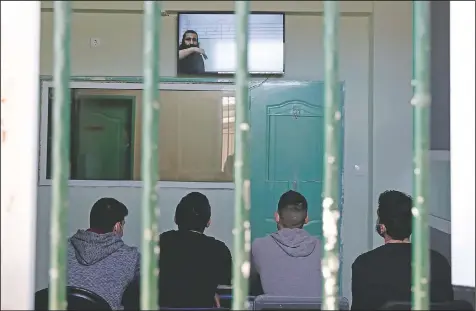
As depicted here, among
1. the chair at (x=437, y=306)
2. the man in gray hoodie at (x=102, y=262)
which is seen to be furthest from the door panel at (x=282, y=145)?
the chair at (x=437, y=306)

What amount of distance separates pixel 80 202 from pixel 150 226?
133 inches

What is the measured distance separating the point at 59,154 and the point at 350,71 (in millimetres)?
3416

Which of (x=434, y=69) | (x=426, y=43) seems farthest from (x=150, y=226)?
(x=434, y=69)

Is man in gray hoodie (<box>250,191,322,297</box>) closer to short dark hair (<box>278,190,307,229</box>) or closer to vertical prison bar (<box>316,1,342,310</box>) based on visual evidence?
short dark hair (<box>278,190,307,229</box>)

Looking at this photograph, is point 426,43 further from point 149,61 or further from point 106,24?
point 106,24

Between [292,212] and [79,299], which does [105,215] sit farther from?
[292,212]

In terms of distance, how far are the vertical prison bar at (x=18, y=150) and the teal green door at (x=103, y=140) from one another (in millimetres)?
3183

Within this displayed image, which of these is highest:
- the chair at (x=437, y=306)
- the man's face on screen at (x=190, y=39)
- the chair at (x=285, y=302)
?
the man's face on screen at (x=190, y=39)

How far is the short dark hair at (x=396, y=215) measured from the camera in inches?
90.4

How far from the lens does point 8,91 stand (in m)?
1.05

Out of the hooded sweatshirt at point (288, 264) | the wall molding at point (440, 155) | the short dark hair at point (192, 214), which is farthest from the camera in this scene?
the wall molding at point (440, 155)

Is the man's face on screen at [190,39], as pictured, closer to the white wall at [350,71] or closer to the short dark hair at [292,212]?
the white wall at [350,71]

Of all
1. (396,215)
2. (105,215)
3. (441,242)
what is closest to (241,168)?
(396,215)

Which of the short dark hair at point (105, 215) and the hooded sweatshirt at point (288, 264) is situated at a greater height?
the short dark hair at point (105, 215)
